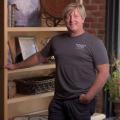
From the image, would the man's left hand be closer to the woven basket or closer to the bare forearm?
the bare forearm

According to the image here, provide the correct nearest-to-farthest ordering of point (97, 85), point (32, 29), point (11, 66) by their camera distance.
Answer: point (97, 85) < point (11, 66) < point (32, 29)

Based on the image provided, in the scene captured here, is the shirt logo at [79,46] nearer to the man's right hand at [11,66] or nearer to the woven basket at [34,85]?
the man's right hand at [11,66]

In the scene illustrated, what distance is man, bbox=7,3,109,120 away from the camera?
2.93 m

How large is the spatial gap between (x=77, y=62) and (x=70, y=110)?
15.6 inches

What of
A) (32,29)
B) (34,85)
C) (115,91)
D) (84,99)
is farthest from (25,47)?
(84,99)

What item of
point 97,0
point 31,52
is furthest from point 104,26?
point 31,52

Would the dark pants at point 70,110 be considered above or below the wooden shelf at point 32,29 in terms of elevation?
below

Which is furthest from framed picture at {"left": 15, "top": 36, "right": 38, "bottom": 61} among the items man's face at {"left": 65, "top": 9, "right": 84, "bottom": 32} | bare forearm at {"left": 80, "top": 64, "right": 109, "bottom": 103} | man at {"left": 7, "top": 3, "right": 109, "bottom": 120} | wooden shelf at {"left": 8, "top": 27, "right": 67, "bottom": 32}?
bare forearm at {"left": 80, "top": 64, "right": 109, "bottom": 103}

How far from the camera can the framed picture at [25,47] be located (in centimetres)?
380

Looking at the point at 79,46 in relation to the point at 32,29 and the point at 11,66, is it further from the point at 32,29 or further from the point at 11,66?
the point at 32,29

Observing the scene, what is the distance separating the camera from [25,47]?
3.87 m

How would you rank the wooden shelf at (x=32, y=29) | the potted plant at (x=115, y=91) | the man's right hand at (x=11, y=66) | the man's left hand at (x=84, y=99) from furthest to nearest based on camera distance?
the potted plant at (x=115, y=91) → the wooden shelf at (x=32, y=29) → the man's right hand at (x=11, y=66) → the man's left hand at (x=84, y=99)

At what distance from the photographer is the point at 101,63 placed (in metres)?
2.93

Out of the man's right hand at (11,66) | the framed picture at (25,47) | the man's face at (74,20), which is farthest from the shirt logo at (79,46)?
the framed picture at (25,47)
